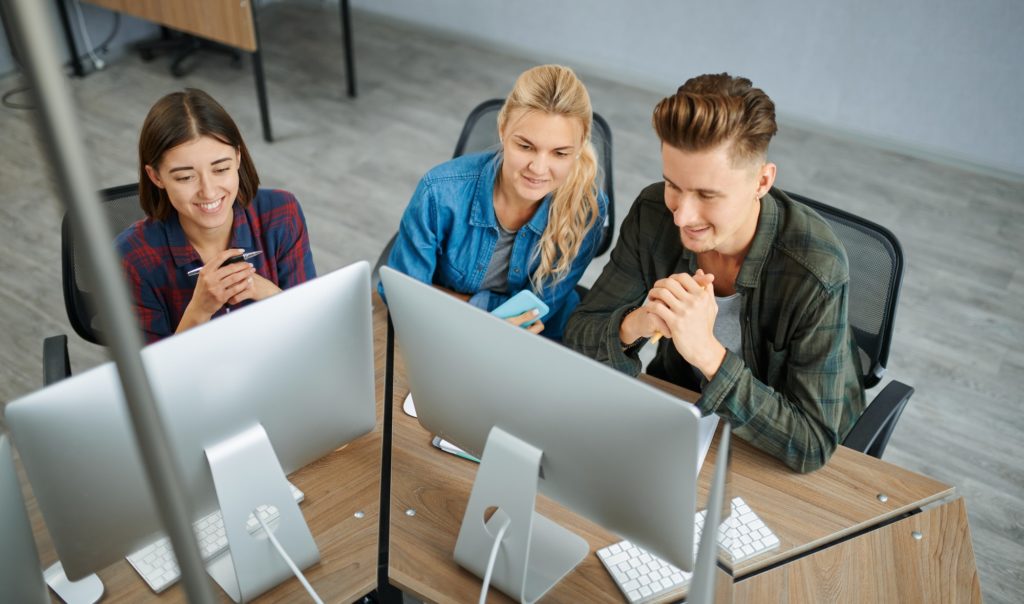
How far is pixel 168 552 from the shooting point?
4.49 feet

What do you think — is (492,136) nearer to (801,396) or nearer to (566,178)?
(566,178)

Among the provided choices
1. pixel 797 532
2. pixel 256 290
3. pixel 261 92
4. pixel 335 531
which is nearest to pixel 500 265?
pixel 256 290

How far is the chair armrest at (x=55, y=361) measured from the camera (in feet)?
5.54

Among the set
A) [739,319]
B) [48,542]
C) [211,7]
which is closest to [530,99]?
[739,319]

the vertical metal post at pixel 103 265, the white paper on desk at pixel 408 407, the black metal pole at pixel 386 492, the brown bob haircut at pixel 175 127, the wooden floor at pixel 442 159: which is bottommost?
the wooden floor at pixel 442 159

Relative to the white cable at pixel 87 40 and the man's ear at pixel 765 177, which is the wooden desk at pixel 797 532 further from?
the white cable at pixel 87 40

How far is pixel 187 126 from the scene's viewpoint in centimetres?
171

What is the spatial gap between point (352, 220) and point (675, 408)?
2.58m

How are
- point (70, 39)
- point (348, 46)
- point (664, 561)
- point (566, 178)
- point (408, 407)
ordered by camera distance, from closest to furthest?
point (664, 561), point (408, 407), point (566, 178), point (348, 46), point (70, 39)

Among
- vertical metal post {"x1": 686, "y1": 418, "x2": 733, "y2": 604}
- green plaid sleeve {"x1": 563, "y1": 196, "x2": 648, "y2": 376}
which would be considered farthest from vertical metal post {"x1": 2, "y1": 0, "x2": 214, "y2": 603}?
green plaid sleeve {"x1": 563, "y1": 196, "x2": 648, "y2": 376}

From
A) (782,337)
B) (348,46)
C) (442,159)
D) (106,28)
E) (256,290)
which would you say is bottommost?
(442,159)

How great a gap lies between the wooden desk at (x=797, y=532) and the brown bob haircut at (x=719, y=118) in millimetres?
552

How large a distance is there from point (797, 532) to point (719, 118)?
71cm

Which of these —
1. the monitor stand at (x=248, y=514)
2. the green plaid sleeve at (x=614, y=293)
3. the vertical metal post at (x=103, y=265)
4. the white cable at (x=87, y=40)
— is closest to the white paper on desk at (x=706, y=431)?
the green plaid sleeve at (x=614, y=293)
